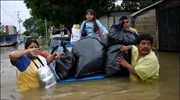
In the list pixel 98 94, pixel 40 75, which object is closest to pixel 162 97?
pixel 98 94

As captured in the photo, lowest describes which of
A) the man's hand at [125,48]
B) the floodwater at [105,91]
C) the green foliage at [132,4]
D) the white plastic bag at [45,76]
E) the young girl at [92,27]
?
the floodwater at [105,91]

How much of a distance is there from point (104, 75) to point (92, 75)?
21cm

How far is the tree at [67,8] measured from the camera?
20.1m

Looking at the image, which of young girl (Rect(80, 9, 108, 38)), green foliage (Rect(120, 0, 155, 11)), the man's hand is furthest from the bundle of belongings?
green foliage (Rect(120, 0, 155, 11))

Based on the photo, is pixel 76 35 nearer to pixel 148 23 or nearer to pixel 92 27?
pixel 92 27

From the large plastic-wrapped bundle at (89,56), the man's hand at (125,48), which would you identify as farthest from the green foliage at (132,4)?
the man's hand at (125,48)

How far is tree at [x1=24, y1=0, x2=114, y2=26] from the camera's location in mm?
20078

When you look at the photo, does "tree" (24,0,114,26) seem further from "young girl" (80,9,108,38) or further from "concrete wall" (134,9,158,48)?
"young girl" (80,9,108,38)

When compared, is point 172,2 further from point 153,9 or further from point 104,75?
point 104,75

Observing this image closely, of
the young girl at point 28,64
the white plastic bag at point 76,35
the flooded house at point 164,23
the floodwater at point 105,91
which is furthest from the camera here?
the flooded house at point 164,23

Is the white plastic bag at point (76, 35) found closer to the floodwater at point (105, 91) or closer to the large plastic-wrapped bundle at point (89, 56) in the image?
the large plastic-wrapped bundle at point (89, 56)

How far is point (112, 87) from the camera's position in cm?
525

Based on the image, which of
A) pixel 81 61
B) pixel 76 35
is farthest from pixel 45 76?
pixel 76 35

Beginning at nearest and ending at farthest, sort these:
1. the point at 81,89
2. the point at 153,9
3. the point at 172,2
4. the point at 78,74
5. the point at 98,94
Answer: the point at 98,94
the point at 81,89
the point at 78,74
the point at 172,2
the point at 153,9
